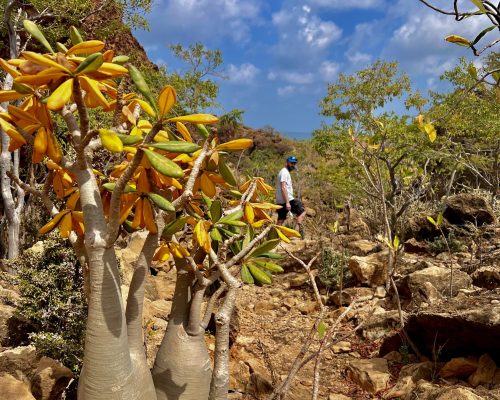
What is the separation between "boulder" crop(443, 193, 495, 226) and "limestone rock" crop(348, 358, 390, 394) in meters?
4.97

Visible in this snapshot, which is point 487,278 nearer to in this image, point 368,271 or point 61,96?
point 368,271

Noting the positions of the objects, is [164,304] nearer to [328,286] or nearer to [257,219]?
[328,286]

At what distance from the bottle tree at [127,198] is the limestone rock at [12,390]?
749 millimetres

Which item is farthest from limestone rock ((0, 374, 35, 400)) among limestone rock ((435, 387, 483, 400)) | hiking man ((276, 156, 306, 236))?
hiking man ((276, 156, 306, 236))

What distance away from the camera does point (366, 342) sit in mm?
3516

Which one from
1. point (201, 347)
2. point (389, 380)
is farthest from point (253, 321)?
point (201, 347)

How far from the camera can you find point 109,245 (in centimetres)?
107

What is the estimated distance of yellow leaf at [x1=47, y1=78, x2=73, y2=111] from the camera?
2.54ft

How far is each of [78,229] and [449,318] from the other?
232 centimetres

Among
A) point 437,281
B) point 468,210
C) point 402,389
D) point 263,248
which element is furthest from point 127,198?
point 468,210

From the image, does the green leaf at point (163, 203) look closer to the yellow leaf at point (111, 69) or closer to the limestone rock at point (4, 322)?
the yellow leaf at point (111, 69)

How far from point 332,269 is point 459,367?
7.85 feet

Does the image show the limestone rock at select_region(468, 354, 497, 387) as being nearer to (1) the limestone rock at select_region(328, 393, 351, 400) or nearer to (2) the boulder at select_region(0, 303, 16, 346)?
(1) the limestone rock at select_region(328, 393, 351, 400)

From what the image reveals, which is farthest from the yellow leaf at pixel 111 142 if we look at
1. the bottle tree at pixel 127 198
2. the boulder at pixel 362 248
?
the boulder at pixel 362 248
